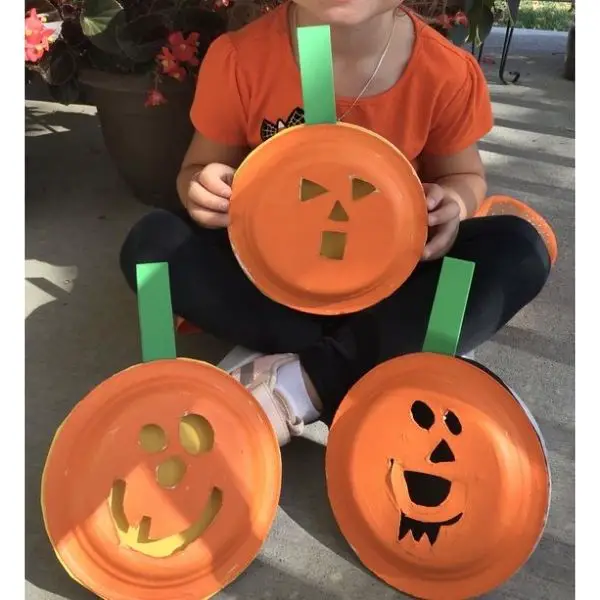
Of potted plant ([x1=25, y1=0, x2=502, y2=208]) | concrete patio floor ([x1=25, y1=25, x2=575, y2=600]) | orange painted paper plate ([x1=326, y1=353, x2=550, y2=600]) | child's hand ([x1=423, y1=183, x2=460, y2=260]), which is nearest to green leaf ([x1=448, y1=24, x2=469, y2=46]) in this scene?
potted plant ([x1=25, y1=0, x2=502, y2=208])

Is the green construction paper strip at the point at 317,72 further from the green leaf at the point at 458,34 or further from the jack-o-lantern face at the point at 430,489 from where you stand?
the green leaf at the point at 458,34

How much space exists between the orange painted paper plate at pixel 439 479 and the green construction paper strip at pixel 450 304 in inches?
0.6

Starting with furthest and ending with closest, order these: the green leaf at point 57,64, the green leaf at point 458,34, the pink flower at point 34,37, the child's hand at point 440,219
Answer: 1. the green leaf at point 458,34
2. the green leaf at point 57,64
3. the pink flower at point 34,37
4. the child's hand at point 440,219

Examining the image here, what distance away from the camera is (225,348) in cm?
86

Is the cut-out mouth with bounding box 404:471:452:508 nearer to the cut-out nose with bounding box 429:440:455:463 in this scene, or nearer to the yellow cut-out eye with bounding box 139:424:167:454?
the cut-out nose with bounding box 429:440:455:463

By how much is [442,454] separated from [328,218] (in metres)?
0.23

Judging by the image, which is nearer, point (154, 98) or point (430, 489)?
point (430, 489)

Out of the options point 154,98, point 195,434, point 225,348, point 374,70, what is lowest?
point 225,348

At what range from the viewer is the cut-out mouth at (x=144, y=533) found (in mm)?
557

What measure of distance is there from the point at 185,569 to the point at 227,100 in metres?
0.47

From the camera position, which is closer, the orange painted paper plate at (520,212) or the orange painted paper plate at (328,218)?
the orange painted paper plate at (328,218)

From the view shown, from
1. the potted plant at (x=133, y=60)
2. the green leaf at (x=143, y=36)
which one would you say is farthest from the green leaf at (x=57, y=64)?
the green leaf at (x=143, y=36)

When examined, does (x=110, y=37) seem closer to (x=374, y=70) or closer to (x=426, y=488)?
(x=374, y=70)

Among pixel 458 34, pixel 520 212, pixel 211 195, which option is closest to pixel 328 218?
pixel 211 195
